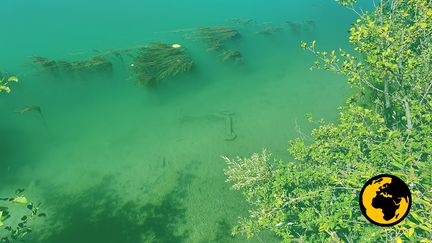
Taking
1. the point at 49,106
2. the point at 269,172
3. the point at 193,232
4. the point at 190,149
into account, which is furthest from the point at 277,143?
the point at 49,106

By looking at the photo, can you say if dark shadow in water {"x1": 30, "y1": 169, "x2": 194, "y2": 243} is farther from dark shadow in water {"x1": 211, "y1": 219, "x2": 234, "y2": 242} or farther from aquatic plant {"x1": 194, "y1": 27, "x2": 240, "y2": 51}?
aquatic plant {"x1": 194, "y1": 27, "x2": 240, "y2": 51}

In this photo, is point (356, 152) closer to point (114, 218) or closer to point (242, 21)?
point (114, 218)

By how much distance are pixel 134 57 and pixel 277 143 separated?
671 centimetres

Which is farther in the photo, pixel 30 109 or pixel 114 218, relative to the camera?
pixel 30 109

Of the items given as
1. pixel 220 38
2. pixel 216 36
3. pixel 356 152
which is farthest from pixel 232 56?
pixel 356 152

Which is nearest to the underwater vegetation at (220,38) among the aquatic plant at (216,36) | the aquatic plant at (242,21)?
the aquatic plant at (216,36)

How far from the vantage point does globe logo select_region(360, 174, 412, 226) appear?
3.56m

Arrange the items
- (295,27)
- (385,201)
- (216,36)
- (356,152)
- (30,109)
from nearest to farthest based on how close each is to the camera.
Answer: (385,201) < (356,152) < (30,109) < (216,36) < (295,27)

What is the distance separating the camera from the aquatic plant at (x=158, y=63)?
466 inches

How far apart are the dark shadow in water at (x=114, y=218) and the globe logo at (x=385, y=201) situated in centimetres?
502

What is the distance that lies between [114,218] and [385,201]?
665cm

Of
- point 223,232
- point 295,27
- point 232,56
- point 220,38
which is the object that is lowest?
point 223,232

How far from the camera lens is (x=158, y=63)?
40.2 feet

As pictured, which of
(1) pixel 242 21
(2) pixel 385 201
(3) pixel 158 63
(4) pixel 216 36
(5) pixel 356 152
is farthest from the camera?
(1) pixel 242 21
